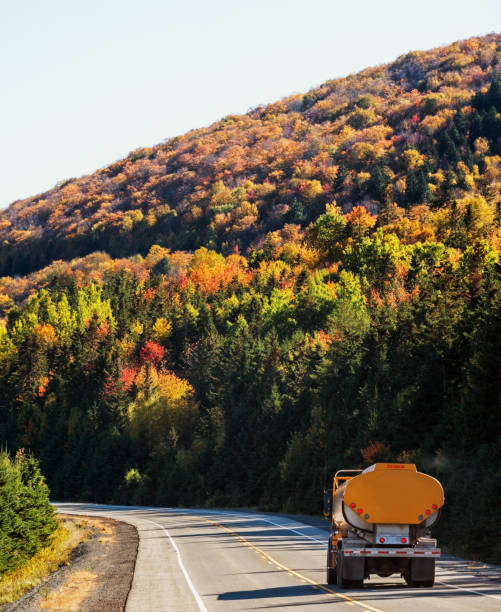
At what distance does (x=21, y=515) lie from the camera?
138ft

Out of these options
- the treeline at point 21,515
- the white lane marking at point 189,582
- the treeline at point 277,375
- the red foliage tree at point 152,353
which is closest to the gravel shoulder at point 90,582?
the white lane marking at point 189,582

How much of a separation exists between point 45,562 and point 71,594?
12608 mm

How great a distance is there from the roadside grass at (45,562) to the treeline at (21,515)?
1.62 ft

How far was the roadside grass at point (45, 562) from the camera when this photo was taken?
27.2 m

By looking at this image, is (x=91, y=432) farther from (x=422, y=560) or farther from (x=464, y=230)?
(x=422, y=560)

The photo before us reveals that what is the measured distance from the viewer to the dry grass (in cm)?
2114

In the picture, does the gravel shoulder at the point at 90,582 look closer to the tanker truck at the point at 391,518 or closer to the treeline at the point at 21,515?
the treeline at the point at 21,515

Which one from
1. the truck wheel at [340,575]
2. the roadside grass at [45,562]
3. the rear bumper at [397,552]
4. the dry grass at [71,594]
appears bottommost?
the roadside grass at [45,562]

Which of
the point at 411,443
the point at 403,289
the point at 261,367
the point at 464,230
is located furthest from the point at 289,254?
the point at 411,443

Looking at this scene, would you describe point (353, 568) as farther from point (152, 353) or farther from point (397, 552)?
point (152, 353)

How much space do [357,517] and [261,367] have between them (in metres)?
77.1

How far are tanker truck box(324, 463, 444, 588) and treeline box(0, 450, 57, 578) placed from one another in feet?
62.5

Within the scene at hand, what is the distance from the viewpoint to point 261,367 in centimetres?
9800

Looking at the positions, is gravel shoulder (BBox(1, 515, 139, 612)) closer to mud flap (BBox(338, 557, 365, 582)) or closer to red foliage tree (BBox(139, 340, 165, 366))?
mud flap (BBox(338, 557, 365, 582))
